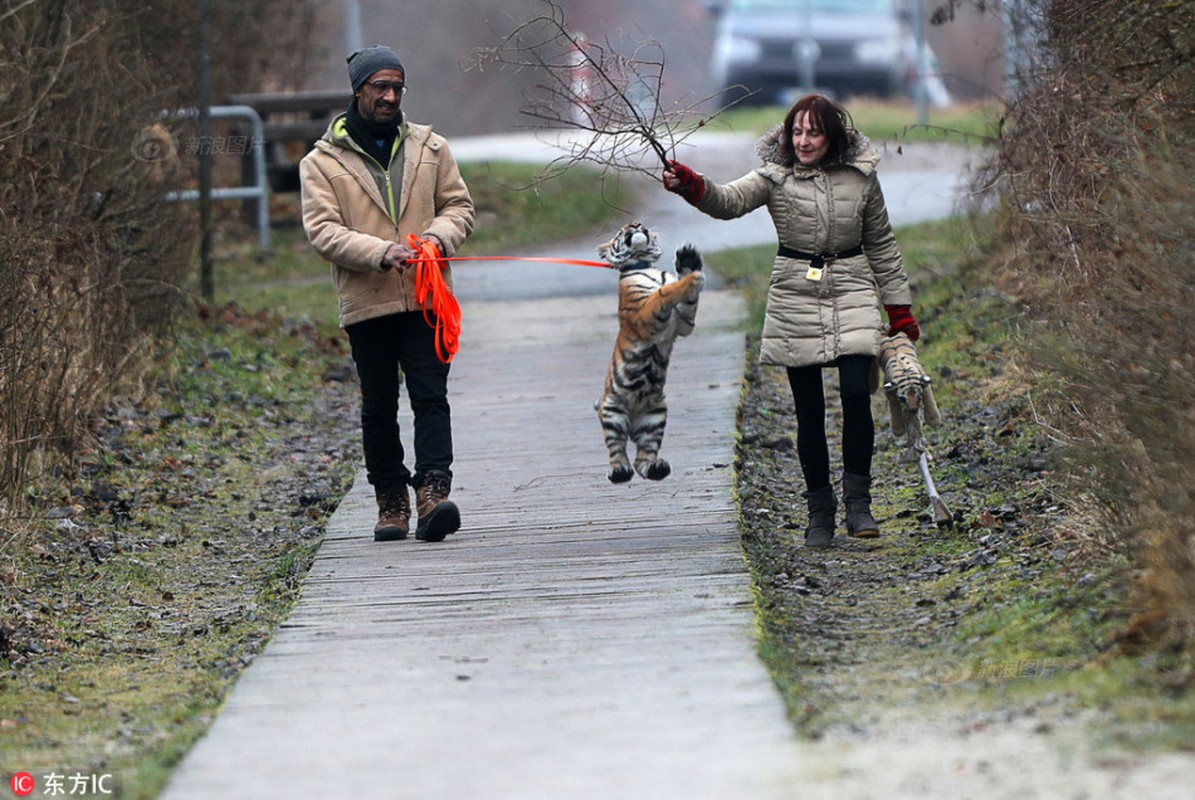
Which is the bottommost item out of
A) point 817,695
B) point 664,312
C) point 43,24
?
point 817,695

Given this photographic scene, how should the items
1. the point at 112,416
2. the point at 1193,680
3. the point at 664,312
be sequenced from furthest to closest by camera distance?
the point at 112,416 < the point at 664,312 < the point at 1193,680

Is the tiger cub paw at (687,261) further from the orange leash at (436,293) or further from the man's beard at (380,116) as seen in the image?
the man's beard at (380,116)

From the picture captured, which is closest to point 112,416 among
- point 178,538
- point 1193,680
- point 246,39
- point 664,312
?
point 178,538

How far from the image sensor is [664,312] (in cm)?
753

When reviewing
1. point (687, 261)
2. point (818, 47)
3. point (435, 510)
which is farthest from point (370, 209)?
point (818, 47)

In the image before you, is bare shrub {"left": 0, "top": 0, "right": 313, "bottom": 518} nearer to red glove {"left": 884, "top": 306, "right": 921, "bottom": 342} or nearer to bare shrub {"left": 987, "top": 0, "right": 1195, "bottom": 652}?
red glove {"left": 884, "top": 306, "right": 921, "bottom": 342}

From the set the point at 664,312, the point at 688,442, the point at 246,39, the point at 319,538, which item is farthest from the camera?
the point at 246,39

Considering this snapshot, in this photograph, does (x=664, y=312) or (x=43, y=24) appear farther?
Result: (x=43, y=24)

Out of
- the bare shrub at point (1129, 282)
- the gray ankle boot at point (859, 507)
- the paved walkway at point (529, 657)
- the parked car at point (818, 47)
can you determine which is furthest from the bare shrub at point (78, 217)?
the parked car at point (818, 47)

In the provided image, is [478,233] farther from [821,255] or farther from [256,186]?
[821,255]

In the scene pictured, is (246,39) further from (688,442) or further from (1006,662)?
(1006,662)

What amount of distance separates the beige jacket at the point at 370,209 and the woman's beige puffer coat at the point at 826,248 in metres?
1.22

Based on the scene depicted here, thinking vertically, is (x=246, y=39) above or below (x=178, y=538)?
above

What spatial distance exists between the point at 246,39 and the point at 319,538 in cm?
1255
